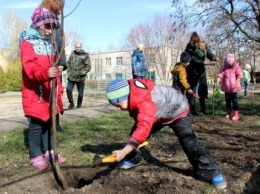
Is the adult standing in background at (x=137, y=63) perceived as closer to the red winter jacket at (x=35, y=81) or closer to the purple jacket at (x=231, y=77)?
the purple jacket at (x=231, y=77)

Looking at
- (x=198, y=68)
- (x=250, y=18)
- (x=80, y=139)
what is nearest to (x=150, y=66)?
(x=250, y=18)

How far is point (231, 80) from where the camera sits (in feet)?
26.2

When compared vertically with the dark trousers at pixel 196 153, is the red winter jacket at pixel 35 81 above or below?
above

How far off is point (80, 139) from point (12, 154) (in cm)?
115

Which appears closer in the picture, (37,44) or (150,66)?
(37,44)

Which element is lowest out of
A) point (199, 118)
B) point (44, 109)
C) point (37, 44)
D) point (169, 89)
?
point (199, 118)

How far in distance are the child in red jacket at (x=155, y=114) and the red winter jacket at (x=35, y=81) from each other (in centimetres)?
102

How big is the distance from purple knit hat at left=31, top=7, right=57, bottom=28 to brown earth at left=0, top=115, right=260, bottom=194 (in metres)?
1.62

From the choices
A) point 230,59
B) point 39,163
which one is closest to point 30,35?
point 39,163

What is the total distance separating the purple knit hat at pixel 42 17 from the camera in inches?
147

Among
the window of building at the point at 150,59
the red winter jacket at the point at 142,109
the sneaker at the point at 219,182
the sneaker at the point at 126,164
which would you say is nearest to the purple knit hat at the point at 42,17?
the red winter jacket at the point at 142,109

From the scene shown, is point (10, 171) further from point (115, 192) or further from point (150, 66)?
point (150, 66)

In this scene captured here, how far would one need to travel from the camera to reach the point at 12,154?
457 centimetres

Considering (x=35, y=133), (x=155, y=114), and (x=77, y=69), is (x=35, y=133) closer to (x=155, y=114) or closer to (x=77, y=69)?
(x=155, y=114)
